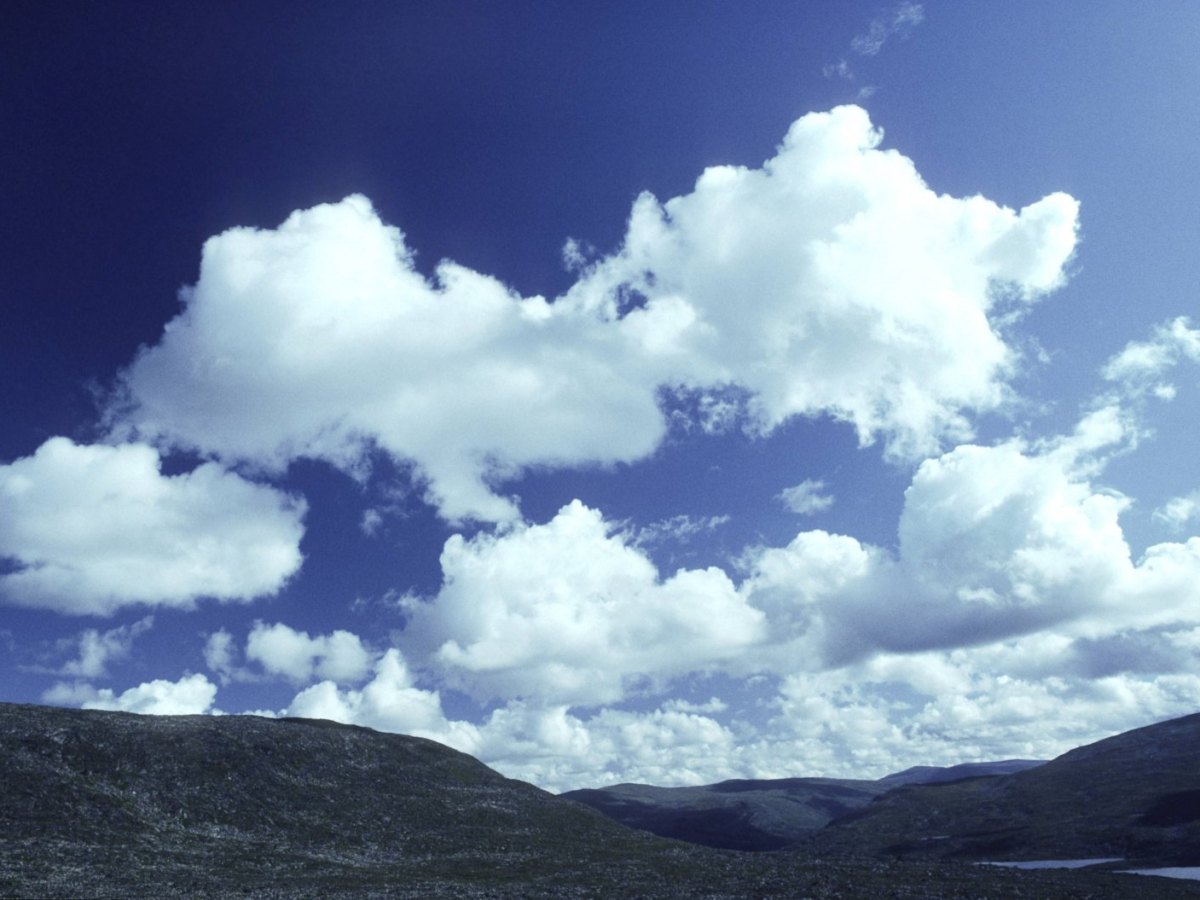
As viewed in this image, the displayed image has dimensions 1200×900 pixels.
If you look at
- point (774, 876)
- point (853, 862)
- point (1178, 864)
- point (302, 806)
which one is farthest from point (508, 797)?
point (1178, 864)

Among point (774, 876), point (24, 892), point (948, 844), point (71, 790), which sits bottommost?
point (948, 844)

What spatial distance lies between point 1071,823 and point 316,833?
142656 millimetres

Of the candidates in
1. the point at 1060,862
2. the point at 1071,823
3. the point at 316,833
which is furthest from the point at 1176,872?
the point at 316,833

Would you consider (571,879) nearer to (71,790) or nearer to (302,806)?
(302,806)

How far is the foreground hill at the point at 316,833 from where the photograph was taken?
6850 centimetres

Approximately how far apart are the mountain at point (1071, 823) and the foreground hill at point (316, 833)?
207 ft

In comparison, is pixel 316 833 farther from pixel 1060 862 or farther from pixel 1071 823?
pixel 1071 823

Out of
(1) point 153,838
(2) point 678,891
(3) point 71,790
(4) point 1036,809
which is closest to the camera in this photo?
(2) point 678,891

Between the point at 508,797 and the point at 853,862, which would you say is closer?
the point at 853,862

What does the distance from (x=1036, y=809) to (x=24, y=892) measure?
623ft

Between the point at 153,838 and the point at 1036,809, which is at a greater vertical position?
the point at 153,838

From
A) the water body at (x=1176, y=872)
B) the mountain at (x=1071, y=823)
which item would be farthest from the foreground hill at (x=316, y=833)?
the mountain at (x=1071, y=823)

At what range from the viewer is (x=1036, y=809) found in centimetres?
17912

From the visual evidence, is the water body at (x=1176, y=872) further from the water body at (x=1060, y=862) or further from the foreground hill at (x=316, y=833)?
the foreground hill at (x=316, y=833)
